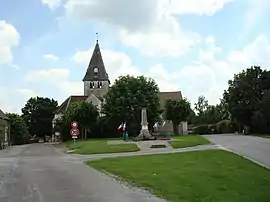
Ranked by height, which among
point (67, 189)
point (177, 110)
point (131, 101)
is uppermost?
point (131, 101)

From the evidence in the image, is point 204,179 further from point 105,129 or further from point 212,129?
point 212,129

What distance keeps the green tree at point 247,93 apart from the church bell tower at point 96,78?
1719 inches

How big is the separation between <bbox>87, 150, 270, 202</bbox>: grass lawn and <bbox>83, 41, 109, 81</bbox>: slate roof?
297 feet

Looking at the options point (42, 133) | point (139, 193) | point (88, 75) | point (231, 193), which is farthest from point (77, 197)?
point (42, 133)

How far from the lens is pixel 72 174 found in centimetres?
2177

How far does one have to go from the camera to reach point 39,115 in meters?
126

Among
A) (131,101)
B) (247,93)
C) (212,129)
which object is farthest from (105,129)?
(247,93)

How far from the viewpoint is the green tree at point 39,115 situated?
405 ft

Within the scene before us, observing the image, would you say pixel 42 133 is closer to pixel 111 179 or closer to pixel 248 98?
pixel 248 98

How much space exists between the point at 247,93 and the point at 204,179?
6143 cm

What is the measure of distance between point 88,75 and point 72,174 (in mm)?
95687

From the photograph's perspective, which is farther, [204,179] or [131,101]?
[131,101]

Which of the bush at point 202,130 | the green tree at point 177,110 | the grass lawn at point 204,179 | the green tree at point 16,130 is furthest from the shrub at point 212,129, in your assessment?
the grass lawn at point 204,179

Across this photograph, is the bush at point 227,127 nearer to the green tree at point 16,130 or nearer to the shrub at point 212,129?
the shrub at point 212,129
